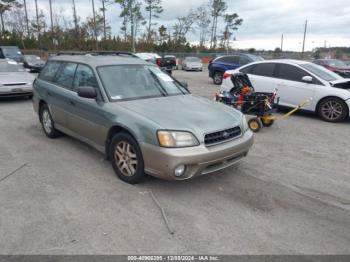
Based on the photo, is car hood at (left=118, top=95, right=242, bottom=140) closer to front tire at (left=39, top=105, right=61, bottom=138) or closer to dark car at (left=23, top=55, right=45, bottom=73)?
front tire at (left=39, top=105, right=61, bottom=138)

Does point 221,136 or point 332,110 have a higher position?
point 221,136

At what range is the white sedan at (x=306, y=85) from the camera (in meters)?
7.83

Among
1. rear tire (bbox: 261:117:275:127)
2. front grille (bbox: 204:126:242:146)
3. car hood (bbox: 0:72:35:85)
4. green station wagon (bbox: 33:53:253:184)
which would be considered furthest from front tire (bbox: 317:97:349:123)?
Result: car hood (bbox: 0:72:35:85)

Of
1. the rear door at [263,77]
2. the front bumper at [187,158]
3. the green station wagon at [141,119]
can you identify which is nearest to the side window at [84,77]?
the green station wagon at [141,119]

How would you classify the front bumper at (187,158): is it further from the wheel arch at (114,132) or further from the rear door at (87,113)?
the rear door at (87,113)

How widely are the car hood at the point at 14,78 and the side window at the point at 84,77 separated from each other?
6.04 m

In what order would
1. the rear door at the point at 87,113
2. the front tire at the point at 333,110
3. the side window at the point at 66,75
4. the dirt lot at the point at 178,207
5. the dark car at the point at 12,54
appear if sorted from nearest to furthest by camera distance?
1. the dirt lot at the point at 178,207
2. the rear door at the point at 87,113
3. the side window at the point at 66,75
4. the front tire at the point at 333,110
5. the dark car at the point at 12,54

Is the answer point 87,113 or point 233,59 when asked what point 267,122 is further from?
point 233,59

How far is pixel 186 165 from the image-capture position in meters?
3.56

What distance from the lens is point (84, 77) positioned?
4824 millimetres

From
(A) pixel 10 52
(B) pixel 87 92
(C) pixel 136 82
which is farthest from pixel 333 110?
(A) pixel 10 52

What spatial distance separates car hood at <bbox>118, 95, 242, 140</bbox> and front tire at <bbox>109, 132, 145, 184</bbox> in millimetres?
407

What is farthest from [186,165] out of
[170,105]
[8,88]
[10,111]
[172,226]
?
[8,88]

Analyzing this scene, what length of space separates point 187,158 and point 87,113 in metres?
1.95
